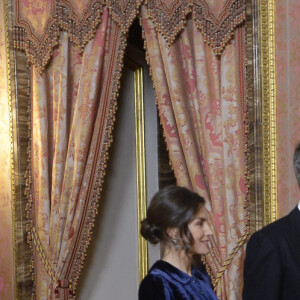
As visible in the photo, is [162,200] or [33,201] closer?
[162,200]

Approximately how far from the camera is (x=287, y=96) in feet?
10.2

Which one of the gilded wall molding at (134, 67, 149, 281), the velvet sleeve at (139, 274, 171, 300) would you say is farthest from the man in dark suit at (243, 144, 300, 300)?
the gilded wall molding at (134, 67, 149, 281)

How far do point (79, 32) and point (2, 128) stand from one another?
0.86 m

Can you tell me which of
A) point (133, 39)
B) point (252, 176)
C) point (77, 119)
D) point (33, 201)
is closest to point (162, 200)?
point (252, 176)

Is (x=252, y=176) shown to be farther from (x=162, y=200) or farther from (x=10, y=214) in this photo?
(x=10, y=214)

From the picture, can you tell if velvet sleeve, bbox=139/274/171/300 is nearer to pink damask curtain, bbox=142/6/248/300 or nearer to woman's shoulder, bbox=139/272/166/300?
woman's shoulder, bbox=139/272/166/300

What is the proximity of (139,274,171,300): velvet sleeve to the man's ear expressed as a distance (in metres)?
0.16

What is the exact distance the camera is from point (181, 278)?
222 cm

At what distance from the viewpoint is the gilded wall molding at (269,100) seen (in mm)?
3131

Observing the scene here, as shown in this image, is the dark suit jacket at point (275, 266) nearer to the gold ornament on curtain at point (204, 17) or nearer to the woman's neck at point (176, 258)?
the woman's neck at point (176, 258)

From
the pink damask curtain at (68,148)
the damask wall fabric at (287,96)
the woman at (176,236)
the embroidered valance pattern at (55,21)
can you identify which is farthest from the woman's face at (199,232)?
the embroidered valance pattern at (55,21)

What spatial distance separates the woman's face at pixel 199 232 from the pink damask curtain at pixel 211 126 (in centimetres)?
106

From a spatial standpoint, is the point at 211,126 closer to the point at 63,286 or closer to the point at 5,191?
the point at 63,286

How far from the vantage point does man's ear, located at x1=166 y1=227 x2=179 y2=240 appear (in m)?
2.20
